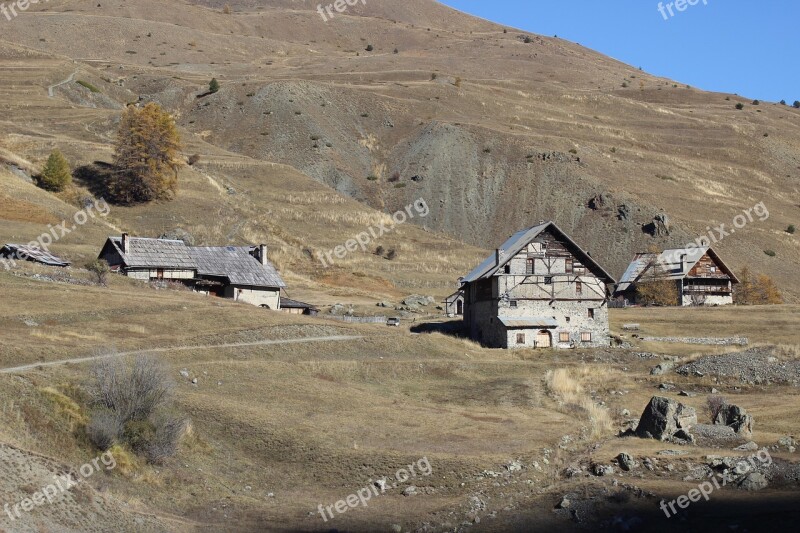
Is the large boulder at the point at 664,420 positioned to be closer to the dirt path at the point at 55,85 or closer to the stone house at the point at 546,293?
the stone house at the point at 546,293

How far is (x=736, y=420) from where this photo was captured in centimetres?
4144

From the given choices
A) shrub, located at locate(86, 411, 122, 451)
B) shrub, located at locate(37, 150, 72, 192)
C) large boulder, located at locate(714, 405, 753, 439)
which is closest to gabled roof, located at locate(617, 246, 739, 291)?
large boulder, located at locate(714, 405, 753, 439)

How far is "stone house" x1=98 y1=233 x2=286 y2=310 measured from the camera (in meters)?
78.6

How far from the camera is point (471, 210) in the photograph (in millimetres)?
146750

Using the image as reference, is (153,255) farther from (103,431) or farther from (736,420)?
(736,420)

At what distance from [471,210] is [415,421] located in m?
107

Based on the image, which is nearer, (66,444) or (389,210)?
(66,444)

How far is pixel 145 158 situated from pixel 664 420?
81.6 metres

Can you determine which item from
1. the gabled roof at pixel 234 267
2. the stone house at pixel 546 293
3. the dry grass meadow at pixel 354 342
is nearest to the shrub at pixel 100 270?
the dry grass meadow at pixel 354 342

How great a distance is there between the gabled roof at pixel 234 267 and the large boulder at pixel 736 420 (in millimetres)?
46263

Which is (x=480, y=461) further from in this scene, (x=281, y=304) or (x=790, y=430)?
(x=281, y=304)

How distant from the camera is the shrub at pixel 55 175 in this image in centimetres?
10375

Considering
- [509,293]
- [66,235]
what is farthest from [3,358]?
[66,235]

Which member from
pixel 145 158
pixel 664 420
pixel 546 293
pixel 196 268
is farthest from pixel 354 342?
pixel 145 158
